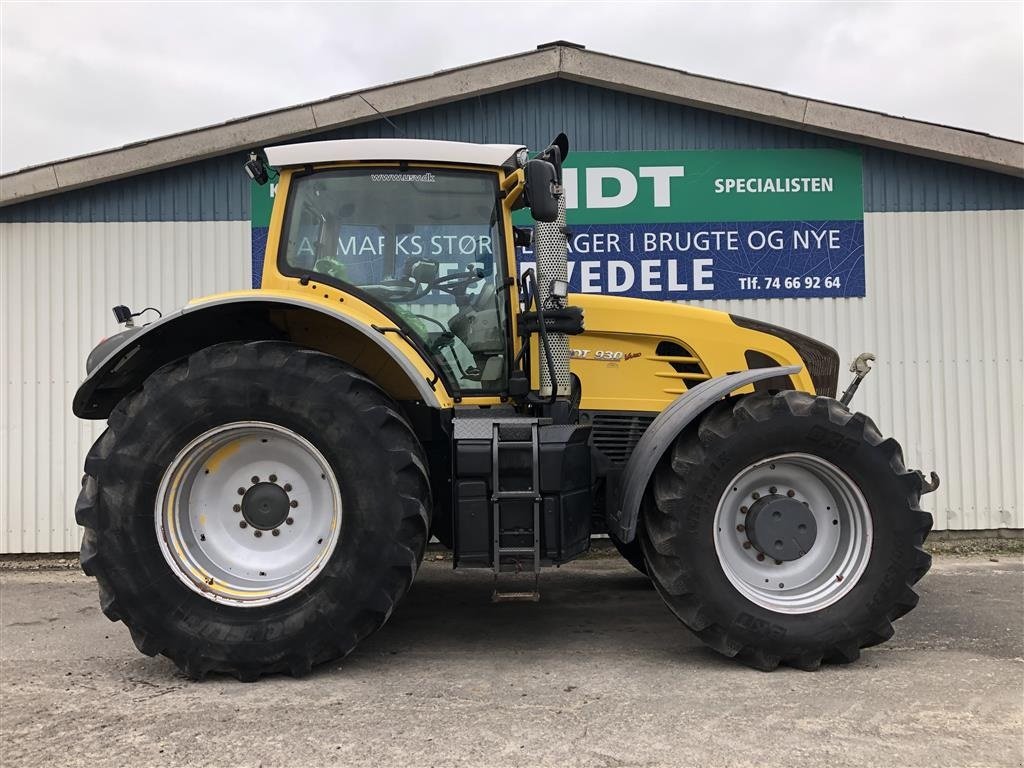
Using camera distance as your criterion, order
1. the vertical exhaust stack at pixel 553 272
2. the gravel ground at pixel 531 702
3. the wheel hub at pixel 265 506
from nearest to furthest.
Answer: the gravel ground at pixel 531 702 < the wheel hub at pixel 265 506 < the vertical exhaust stack at pixel 553 272

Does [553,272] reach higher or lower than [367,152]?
lower

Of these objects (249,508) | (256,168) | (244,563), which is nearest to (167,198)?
(256,168)

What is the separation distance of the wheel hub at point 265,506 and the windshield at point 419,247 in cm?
101

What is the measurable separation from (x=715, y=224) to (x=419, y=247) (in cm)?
369

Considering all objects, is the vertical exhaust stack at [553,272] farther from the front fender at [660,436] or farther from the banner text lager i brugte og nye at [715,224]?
the banner text lager i brugte og nye at [715,224]

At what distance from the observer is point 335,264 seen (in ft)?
12.7

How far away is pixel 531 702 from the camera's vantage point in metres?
3.10

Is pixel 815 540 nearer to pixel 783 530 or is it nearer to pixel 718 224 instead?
pixel 783 530

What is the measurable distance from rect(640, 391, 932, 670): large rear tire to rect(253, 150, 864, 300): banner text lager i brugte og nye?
3177 mm

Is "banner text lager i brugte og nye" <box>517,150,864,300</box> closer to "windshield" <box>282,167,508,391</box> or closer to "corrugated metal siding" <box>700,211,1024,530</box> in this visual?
"corrugated metal siding" <box>700,211,1024,530</box>

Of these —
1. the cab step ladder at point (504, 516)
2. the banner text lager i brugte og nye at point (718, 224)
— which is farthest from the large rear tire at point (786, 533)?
the banner text lager i brugte og nye at point (718, 224)

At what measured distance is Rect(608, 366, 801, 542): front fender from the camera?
356 centimetres

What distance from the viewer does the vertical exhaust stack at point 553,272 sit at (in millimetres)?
3727

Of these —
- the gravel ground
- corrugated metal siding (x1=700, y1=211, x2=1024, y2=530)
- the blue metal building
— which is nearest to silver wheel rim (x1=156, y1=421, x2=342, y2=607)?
the gravel ground
